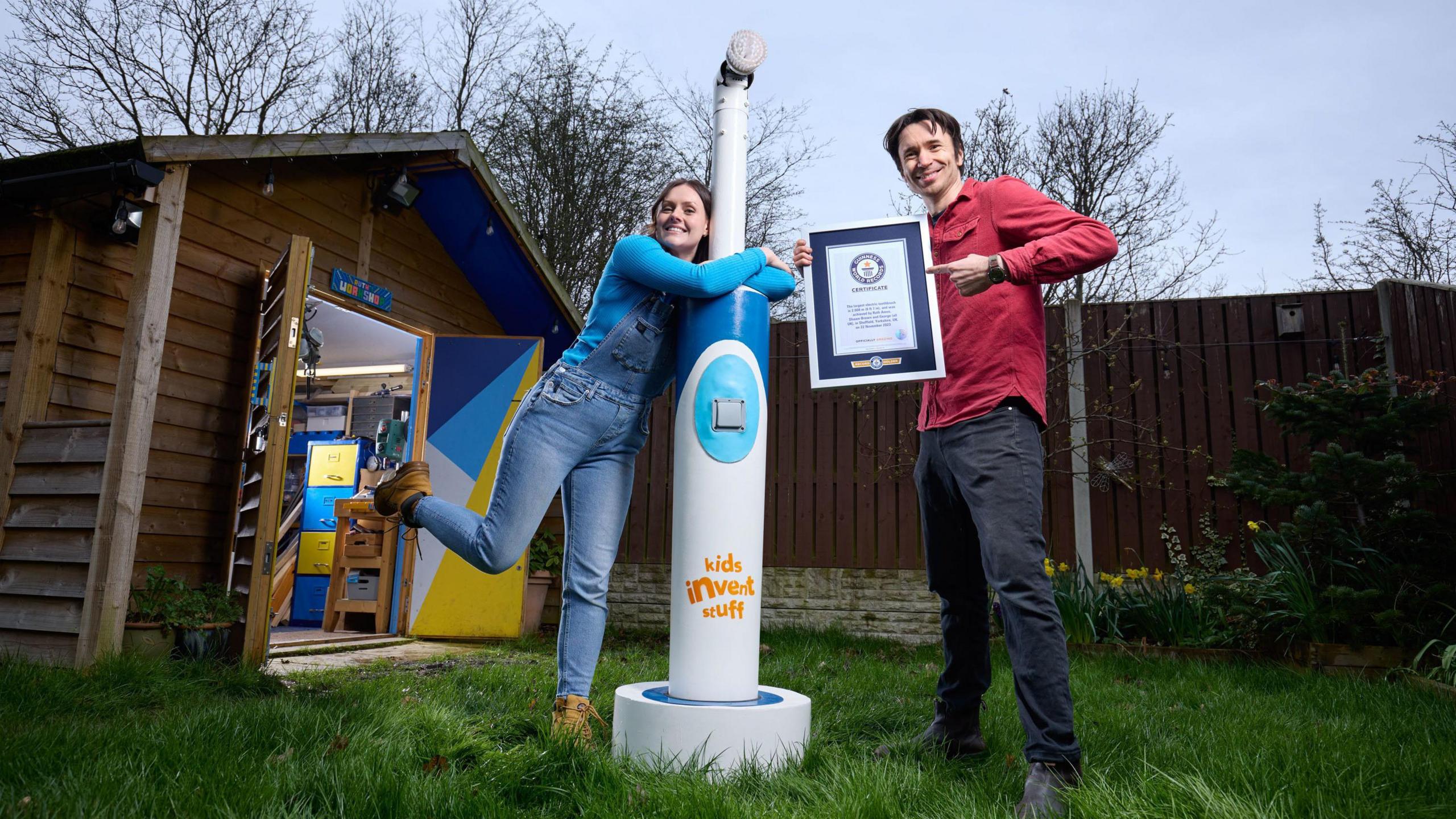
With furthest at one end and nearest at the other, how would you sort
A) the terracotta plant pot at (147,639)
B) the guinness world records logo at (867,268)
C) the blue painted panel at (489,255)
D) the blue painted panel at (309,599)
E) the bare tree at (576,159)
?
the bare tree at (576,159) < the blue painted panel at (309,599) < the blue painted panel at (489,255) < the terracotta plant pot at (147,639) < the guinness world records logo at (867,268)

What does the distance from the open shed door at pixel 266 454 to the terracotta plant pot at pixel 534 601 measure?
89.2 inches

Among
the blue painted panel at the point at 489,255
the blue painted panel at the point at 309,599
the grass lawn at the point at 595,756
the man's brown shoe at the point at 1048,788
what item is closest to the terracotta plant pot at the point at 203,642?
the grass lawn at the point at 595,756

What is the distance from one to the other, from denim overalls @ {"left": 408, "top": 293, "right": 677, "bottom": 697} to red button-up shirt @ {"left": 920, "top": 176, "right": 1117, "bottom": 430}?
2.63 feet

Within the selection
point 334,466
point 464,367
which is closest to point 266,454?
point 464,367

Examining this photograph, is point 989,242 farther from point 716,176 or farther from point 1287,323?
point 1287,323

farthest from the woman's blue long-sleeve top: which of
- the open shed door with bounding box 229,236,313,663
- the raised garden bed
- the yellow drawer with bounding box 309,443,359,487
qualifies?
the yellow drawer with bounding box 309,443,359,487

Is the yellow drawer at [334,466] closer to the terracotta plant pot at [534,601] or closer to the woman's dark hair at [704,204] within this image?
the terracotta plant pot at [534,601]

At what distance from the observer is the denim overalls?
2.35 metres

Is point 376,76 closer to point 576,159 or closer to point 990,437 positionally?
point 576,159

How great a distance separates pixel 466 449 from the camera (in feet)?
21.8

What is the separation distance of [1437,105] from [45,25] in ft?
48.0

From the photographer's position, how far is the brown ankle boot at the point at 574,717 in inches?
86.4

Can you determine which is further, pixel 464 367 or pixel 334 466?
pixel 334 466

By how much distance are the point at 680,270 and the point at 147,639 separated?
3181 mm
